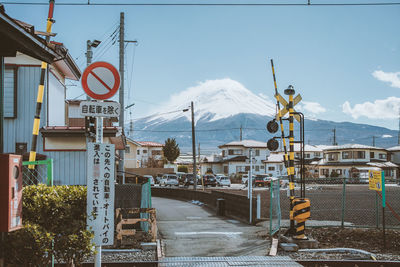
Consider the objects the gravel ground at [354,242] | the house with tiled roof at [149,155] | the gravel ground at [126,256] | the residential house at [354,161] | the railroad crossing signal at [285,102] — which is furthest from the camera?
the house with tiled roof at [149,155]

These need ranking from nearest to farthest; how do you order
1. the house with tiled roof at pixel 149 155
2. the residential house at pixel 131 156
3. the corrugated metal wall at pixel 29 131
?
1. the corrugated metal wall at pixel 29 131
2. the residential house at pixel 131 156
3. the house with tiled roof at pixel 149 155

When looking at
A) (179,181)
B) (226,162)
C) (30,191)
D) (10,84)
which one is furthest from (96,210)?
(226,162)

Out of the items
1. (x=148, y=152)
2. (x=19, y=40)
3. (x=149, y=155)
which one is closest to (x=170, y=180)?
(x=149, y=155)

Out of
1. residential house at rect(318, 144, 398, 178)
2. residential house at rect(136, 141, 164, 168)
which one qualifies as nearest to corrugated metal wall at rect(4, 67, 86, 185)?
residential house at rect(318, 144, 398, 178)

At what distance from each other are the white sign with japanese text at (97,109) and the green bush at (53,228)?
1122mm

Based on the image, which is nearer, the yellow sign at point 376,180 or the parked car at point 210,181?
the yellow sign at point 376,180

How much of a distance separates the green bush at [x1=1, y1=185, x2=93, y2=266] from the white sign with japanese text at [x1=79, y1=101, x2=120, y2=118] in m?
1.12

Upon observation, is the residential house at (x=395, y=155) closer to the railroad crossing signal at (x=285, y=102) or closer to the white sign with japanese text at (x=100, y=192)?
the railroad crossing signal at (x=285, y=102)

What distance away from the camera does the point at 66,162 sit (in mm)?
14336

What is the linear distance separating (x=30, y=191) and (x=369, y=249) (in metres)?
7.14

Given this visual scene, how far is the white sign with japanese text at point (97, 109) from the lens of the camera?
559cm

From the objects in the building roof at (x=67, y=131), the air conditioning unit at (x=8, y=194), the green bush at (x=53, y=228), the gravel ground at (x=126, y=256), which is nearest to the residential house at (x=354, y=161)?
the building roof at (x=67, y=131)

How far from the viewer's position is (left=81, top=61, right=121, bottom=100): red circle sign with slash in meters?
5.58

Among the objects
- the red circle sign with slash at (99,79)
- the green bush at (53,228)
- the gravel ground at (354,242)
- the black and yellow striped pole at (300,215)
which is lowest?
the gravel ground at (354,242)
